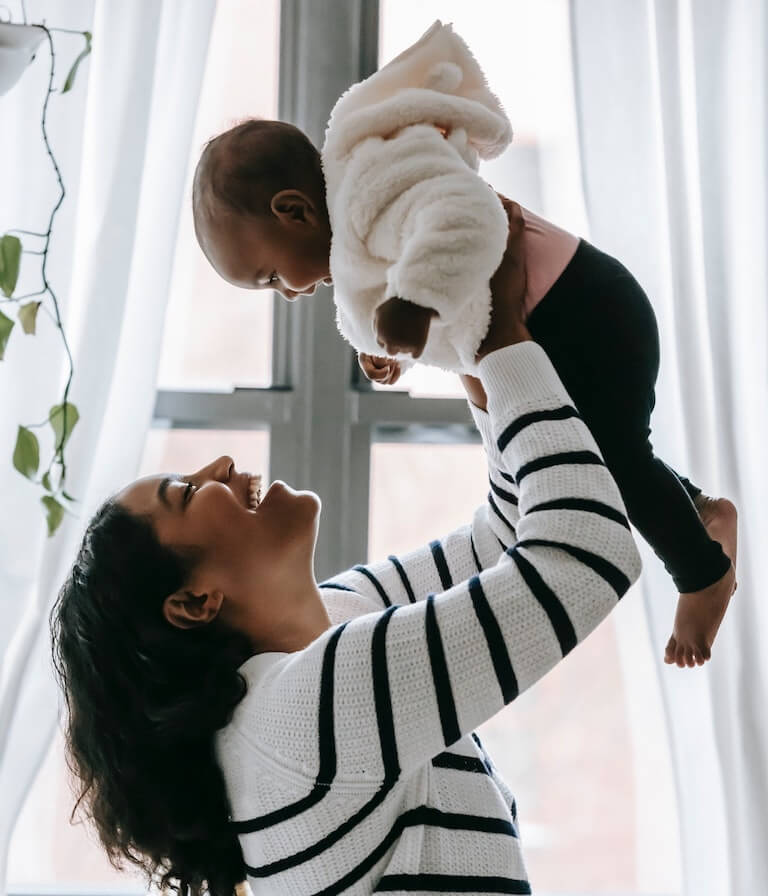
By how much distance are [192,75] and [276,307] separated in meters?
0.43

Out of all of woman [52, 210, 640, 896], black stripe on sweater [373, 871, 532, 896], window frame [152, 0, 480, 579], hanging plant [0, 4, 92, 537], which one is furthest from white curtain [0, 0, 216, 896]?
black stripe on sweater [373, 871, 532, 896]

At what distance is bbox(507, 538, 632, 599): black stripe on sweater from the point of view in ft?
2.60

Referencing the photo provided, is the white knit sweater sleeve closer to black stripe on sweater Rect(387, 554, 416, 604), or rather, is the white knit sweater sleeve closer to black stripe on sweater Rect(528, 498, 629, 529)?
black stripe on sweater Rect(528, 498, 629, 529)

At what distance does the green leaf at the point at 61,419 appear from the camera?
1.45 meters

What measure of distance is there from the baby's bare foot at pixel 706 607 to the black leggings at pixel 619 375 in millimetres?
39

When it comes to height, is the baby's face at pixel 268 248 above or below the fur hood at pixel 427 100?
below

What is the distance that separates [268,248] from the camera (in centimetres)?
94

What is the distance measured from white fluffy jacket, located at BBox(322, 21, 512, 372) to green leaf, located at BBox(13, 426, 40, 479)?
72 centimetres

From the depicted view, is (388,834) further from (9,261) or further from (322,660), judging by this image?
(9,261)

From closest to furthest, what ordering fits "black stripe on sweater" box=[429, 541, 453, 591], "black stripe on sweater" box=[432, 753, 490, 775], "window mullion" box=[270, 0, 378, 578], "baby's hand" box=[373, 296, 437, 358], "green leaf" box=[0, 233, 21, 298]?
"baby's hand" box=[373, 296, 437, 358], "black stripe on sweater" box=[432, 753, 490, 775], "black stripe on sweater" box=[429, 541, 453, 591], "green leaf" box=[0, 233, 21, 298], "window mullion" box=[270, 0, 378, 578]

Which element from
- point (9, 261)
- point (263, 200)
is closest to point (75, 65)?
point (9, 261)

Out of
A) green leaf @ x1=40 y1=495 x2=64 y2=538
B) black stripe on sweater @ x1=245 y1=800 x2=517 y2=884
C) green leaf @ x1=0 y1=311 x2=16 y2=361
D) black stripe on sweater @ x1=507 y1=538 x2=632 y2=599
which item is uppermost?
green leaf @ x1=0 y1=311 x2=16 y2=361

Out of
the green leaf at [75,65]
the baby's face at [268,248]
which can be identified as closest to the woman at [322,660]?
the baby's face at [268,248]

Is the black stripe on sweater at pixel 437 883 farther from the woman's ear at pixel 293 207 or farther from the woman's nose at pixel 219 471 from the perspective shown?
the woman's ear at pixel 293 207
